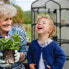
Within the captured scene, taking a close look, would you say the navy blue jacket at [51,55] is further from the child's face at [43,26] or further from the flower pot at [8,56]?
the flower pot at [8,56]

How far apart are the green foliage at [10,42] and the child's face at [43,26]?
25 cm

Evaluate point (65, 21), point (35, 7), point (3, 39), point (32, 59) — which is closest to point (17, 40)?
point (3, 39)

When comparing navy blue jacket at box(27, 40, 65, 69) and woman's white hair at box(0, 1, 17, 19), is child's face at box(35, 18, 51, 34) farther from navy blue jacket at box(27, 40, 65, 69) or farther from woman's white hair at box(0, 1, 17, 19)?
woman's white hair at box(0, 1, 17, 19)

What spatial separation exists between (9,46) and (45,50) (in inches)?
15.6

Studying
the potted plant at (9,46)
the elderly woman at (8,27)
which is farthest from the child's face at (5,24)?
the potted plant at (9,46)

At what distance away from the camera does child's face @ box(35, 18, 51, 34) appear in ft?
5.99

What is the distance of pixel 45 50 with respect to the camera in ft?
6.00

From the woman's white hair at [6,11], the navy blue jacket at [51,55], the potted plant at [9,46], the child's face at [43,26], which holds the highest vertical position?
the woman's white hair at [6,11]

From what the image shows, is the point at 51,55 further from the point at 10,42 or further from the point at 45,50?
the point at 10,42

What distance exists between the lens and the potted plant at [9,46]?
167cm

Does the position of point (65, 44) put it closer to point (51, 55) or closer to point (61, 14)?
point (61, 14)

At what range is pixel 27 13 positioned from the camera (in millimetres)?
2910

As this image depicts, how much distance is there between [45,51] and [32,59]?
196 mm

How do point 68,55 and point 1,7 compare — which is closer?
point 1,7
